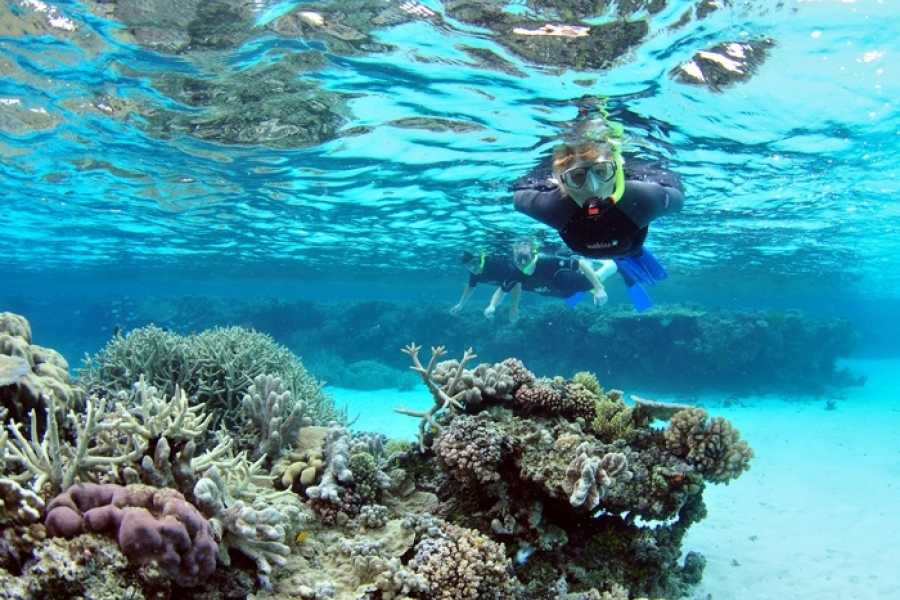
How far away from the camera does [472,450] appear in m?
5.00

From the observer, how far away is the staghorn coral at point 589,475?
4.55m

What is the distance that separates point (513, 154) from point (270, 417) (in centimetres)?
1092

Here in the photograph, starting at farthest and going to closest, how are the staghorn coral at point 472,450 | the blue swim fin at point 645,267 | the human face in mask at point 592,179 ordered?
the blue swim fin at point 645,267 < the human face in mask at point 592,179 < the staghorn coral at point 472,450

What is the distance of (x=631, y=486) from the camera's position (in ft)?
17.0

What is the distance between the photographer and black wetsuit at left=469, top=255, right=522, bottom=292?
15.6 metres

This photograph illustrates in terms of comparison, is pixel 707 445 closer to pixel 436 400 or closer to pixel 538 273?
pixel 436 400

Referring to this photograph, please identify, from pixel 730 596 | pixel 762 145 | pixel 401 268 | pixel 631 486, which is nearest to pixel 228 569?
pixel 631 486

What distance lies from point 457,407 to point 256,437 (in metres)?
2.32

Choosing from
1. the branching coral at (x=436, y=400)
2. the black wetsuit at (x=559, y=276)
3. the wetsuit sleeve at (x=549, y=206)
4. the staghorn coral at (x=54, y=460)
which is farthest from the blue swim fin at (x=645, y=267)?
the staghorn coral at (x=54, y=460)

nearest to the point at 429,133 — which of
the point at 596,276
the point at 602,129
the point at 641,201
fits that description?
the point at 602,129

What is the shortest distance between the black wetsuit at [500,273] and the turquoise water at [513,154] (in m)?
2.89

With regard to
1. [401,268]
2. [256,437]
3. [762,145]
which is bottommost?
[256,437]

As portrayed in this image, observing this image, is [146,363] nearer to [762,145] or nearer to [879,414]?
[762,145]

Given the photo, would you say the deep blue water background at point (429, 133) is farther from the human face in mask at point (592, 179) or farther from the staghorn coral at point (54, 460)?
the staghorn coral at point (54, 460)
